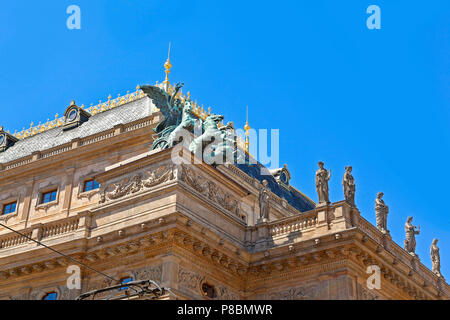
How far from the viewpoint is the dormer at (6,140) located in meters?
42.2

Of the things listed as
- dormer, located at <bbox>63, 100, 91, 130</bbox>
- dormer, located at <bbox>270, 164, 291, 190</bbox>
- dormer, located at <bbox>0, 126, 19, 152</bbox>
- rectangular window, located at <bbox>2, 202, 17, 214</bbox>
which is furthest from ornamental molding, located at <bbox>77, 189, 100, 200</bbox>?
dormer, located at <bbox>270, 164, 291, 190</bbox>

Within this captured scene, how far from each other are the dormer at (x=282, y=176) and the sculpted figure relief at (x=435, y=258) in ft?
36.0

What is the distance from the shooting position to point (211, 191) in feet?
92.4

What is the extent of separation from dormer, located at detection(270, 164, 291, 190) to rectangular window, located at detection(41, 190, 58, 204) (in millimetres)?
12796

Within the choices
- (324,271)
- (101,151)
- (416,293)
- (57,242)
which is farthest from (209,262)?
(101,151)

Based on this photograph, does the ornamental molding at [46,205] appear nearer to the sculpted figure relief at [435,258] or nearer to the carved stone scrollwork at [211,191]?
the carved stone scrollwork at [211,191]

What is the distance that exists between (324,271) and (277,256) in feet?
6.09

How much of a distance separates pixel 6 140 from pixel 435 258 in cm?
2464

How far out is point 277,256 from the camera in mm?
26734

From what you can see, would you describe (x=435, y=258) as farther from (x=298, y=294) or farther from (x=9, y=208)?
(x=9, y=208)

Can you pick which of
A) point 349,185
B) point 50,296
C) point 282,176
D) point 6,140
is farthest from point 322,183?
point 6,140

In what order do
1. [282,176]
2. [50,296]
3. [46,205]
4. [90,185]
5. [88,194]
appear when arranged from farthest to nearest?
[282,176]
[46,205]
[90,185]
[88,194]
[50,296]

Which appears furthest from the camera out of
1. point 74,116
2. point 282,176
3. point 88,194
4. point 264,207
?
point 282,176

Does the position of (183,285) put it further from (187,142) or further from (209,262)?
(187,142)
